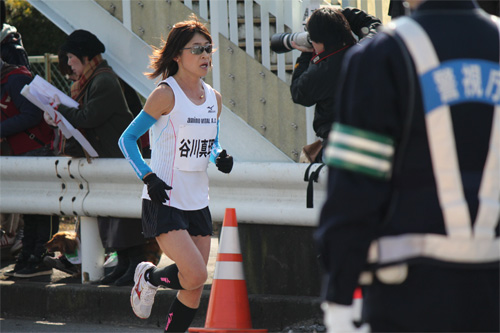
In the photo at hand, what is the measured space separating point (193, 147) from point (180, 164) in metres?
0.13

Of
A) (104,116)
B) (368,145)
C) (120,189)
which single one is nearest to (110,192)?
(120,189)

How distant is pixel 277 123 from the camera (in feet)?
22.8

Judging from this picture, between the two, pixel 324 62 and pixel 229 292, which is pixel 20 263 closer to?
pixel 229 292

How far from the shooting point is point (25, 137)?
26.5ft

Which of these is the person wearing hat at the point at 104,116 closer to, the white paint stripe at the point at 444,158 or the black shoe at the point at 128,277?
the black shoe at the point at 128,277

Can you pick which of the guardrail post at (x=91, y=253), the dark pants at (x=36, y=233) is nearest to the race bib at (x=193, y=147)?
the guardrail post at (x=91, y=253)

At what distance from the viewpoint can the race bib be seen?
18.2 feet

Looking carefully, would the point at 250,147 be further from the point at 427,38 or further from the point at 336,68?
the point at 427,38

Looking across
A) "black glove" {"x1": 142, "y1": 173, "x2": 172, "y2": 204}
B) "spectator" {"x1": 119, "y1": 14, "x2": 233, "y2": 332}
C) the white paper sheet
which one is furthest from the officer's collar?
the white paper sheet

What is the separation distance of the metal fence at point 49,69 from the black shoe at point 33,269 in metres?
4.08

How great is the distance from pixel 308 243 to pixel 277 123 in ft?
3.28

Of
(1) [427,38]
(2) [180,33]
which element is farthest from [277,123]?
(1) [427,38]

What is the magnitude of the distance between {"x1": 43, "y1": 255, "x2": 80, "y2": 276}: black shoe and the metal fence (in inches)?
168

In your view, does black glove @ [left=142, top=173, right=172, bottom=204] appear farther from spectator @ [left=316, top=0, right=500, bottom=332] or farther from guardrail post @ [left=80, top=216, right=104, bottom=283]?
spectator @ [left=316, top=0, right=500, bottom=332]
